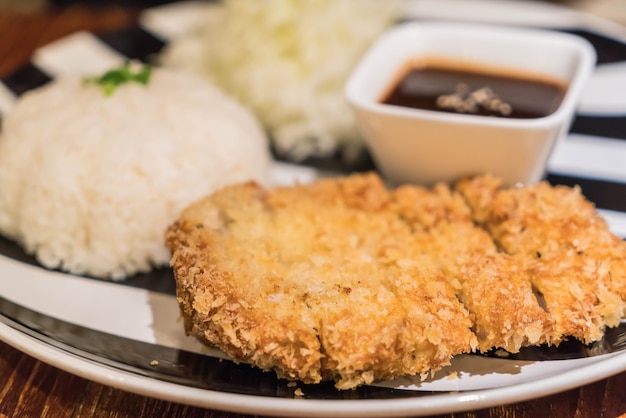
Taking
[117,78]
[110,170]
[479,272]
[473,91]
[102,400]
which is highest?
[473,91]

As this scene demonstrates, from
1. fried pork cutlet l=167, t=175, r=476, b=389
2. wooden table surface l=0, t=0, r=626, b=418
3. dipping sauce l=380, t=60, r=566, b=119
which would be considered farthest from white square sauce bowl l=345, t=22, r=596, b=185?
wooden table surface l=0, t=0, r=626, b=418

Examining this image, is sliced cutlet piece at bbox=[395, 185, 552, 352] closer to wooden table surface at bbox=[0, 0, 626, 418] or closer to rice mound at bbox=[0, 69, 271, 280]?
wooden table surface at bbox=[0, 0, 626, 418]

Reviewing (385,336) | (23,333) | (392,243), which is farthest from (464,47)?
(23,333)

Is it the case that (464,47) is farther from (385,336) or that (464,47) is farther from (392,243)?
(385,336)

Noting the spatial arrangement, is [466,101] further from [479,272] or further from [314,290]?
[314,290]

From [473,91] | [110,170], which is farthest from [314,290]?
[473,91]
